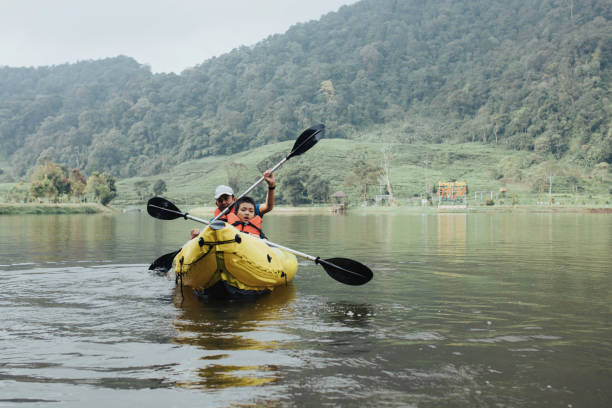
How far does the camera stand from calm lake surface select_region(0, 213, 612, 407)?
4754mm

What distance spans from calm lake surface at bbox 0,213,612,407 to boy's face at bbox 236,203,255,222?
1.51 meters

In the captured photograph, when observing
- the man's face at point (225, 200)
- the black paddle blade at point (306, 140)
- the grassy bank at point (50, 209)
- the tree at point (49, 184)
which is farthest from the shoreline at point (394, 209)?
the man's face at point (225, 200)

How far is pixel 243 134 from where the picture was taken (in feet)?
624

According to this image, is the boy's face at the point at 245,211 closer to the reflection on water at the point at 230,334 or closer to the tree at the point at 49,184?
the reflection on water at the point at 230,334

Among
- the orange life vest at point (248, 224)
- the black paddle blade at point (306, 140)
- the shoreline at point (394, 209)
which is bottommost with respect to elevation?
the shoreline at point (394, 209)

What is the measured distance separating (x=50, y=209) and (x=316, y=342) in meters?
70.9

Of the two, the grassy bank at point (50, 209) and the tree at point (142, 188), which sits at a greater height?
the tree at point (142, 188)

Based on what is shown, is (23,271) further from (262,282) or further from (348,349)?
(348,349)

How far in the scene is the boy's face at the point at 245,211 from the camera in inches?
406

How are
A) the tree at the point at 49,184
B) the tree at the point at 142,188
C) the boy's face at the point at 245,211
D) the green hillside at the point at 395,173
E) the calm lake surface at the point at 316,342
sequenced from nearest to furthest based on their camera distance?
the calm lake surface at the point at 316,342, the boy's face at the point at 245,211, the tree at the point at 49,184, the green hillside at the point at 395,173, the tree at the point at 142,188

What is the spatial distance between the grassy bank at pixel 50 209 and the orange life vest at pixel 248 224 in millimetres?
63081

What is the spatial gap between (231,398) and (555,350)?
11.2 feet

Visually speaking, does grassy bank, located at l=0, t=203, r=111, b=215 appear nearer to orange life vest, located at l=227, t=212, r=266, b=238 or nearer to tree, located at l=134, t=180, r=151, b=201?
tree, located at l=134, t=180, r=151, b=201

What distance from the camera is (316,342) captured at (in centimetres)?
641
